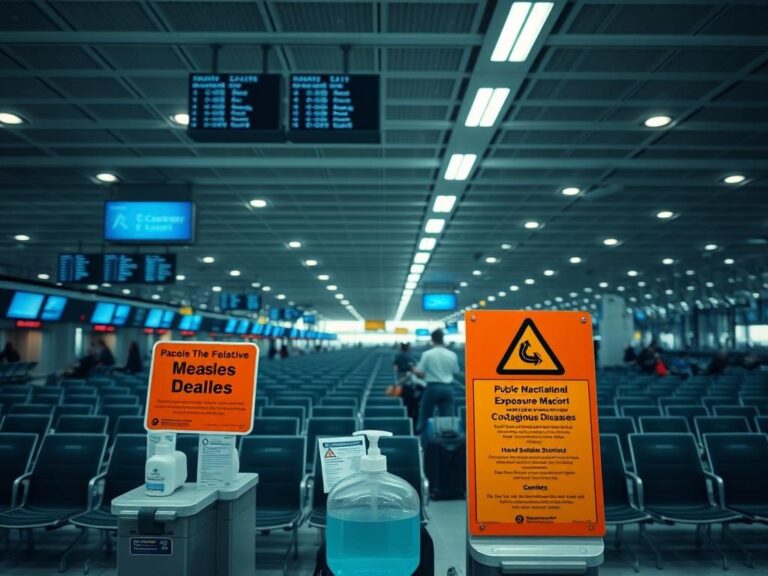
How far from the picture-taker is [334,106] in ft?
18.4

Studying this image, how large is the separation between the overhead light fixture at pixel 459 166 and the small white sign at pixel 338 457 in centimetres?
770

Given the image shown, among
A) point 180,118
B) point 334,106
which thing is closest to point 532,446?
point 334,106

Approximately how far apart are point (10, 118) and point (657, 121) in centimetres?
883

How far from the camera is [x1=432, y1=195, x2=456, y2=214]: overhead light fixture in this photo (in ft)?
40.5

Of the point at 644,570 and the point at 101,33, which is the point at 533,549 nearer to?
the point at 644,570

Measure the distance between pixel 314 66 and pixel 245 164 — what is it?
3.97 m

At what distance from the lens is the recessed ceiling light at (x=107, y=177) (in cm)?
1069

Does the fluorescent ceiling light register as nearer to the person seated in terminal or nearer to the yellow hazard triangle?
the yellow hazard triangle

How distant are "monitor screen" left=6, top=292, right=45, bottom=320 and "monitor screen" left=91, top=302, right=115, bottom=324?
4.09 meters

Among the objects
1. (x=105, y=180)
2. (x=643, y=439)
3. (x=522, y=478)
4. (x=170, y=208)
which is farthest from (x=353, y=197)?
(x=522, y=478)

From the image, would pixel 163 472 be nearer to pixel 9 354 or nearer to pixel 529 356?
pixel 529 356

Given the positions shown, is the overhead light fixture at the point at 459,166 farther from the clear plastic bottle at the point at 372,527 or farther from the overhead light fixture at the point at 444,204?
the clear plastic bottle at the point at 372,527

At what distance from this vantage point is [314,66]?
6.47 m

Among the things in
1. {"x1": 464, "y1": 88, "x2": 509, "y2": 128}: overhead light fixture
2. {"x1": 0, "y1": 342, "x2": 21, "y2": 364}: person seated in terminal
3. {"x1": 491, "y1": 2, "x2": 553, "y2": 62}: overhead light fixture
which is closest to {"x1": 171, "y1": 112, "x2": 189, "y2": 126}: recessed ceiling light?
{"x1": 464, "y1": 88, "x2": 509, "y2": 128}: overhead light fixture
